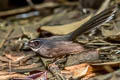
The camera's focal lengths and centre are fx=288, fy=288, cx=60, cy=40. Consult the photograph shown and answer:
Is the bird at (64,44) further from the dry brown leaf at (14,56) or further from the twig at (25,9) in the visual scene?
the twig at (25,9)

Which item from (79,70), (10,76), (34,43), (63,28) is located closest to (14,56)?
(34,43)

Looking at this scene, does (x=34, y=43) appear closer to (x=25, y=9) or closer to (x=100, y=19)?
(x=100, y=19)

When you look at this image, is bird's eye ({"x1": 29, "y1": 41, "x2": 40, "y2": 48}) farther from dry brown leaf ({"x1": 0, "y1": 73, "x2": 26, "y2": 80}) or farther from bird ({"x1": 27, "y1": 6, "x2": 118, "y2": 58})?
→ dry brown leaf ({"x1": 0, "y1": 73, "x2": 26, "y2": 80})

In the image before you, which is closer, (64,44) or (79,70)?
(79,70)

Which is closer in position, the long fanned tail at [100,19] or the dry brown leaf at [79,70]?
the dry brown leaf at [79,70]

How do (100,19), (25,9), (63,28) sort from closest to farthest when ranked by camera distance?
(100,19), (63,28), (25,9)

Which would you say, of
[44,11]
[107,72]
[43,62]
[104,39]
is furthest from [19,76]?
[44,11]

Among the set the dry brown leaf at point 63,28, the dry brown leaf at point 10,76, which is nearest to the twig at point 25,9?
the dry brown leaf at point 63,28

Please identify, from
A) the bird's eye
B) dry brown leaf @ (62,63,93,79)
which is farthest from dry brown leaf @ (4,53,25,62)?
dry brown leaf @ (62,63,93,79)
